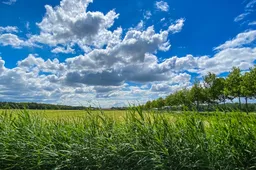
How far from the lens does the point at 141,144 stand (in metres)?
3.16

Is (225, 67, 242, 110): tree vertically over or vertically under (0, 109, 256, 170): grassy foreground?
over

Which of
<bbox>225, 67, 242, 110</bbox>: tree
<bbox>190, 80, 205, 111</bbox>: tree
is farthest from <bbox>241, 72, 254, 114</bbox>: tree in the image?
<bbox>190, 80, 205, 111</bbox>: tree

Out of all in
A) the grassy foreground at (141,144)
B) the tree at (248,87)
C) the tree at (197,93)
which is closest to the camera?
the grassy foreground at (141,144)

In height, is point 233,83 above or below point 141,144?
above

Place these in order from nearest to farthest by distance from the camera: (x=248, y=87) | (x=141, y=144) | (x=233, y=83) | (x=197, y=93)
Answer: (x=141, y=144), (x=248, y=87), (x=233, y=83), (x=197, y=93)

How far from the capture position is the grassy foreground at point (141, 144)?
9.60 feet

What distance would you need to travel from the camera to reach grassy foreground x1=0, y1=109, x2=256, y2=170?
2.93 m

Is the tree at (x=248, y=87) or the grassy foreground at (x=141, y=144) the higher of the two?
the tree at (x=248, y=87)

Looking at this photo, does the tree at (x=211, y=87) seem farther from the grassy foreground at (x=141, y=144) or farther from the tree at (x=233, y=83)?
the grassy foreground at (x=141, y=144)

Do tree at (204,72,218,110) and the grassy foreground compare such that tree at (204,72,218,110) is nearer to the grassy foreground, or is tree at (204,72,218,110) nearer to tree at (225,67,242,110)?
tree at (225,67,242,110)

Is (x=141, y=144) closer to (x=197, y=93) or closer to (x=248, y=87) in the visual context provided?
(x=248, y=87)

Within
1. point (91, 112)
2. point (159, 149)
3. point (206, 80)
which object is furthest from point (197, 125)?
point (206, 80)

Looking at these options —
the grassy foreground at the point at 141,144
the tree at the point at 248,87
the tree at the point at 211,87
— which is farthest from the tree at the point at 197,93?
the grassy foreground at the point at 141,144

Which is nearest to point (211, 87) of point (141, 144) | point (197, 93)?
point (197, 93)
